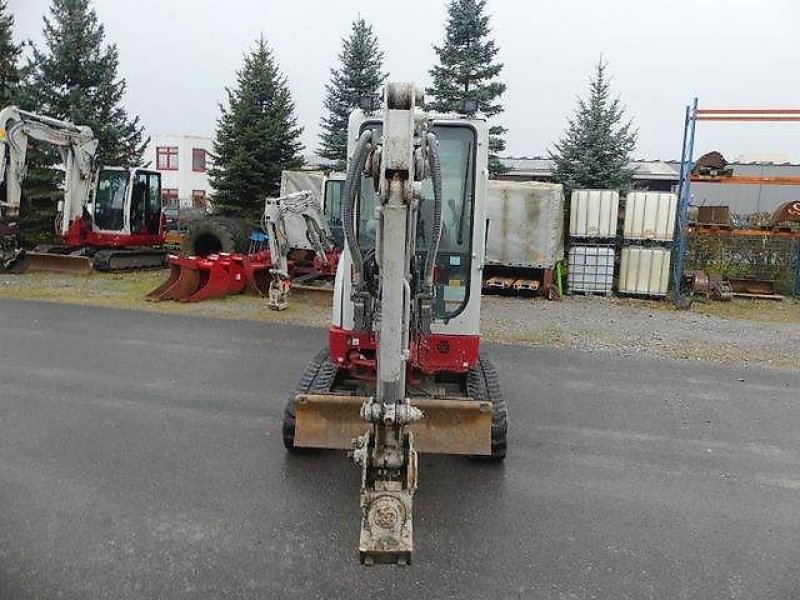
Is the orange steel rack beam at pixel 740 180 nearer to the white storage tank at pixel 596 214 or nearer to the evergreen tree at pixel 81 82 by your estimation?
the white storage tank at pixel 596 214

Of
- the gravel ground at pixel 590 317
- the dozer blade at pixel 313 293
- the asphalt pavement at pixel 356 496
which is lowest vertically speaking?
the asphalt pavement at pixel 356 496

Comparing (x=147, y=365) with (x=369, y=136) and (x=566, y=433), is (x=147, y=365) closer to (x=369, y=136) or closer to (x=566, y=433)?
(x=566, y=433)

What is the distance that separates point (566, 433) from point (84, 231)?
49.9 feet

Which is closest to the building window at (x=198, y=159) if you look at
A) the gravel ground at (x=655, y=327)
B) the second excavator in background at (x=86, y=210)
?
the second excavator in background at (x=86, y=210)

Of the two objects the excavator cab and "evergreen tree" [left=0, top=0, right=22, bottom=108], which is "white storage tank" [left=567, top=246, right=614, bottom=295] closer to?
the excavator cab

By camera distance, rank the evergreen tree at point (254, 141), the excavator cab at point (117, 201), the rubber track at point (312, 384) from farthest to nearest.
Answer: the evergreen tree at point (254, 141) < the excavator cab at point (117, 201) < the rubber track at point (312, 384)

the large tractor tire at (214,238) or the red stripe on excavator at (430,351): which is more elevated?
the large tractor tire at (214,238)

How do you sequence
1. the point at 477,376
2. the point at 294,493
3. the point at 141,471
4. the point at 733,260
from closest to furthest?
the point at 294,493
the point at 141,471
the point at 477,376
the point at 733,260

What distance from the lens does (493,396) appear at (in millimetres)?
5453

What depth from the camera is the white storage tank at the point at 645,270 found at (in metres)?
15.1

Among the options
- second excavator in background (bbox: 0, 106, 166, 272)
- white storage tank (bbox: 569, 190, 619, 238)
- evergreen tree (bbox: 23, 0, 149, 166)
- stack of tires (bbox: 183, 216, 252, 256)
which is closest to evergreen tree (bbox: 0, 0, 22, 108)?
evergreen tree (bbox: 23, 0, 149, 166)

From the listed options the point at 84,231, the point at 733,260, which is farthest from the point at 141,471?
the point at 733,260

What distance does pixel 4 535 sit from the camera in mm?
4012

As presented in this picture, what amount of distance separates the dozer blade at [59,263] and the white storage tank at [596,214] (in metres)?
11.7
